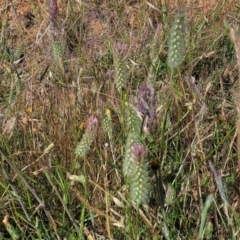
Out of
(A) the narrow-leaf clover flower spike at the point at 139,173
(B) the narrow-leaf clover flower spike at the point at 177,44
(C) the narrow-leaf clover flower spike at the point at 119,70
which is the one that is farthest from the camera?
(C) the narrow-leaf clover flower spike at the point at 119,70

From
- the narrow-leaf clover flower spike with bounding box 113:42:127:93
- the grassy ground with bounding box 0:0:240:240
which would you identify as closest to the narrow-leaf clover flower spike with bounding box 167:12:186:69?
the grassy ground with bounding box 0:0:240:240

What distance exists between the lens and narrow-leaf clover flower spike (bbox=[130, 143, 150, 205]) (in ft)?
3.12

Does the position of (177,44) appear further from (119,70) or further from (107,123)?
(107,123)

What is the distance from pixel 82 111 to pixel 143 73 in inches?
16.4

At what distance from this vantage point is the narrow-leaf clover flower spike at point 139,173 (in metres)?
0.95

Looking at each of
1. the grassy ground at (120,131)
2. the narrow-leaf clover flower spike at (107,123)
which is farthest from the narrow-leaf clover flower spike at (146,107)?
the narrow-leaf clover flower spike at (107,123)

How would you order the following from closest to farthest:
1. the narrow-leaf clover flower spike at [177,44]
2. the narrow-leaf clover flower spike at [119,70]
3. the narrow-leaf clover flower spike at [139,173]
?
the narrow-leaf clover flower spike at [139,173], the narrow-leaf clover flower spike at [177,44], the narrow-leaf clover flower spike at [119,70]

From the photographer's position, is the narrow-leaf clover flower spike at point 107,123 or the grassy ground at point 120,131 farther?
the narrow-leaf clover flower spike at point 107,123

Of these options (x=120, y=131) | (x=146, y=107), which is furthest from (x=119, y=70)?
(x=120, y=131)

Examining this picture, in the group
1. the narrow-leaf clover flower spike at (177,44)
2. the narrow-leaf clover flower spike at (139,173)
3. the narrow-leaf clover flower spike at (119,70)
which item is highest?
the narrow-leaf clover flower spike at (177,44)

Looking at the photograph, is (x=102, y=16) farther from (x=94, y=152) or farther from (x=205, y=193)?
(x=205, y=193)

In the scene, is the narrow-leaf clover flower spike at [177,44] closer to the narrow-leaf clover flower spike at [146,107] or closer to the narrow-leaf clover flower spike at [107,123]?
the narrow-leaf clover flower spike at [146,107]

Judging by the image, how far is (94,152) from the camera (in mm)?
1635

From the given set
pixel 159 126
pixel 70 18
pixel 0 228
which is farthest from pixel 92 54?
pixel 0 228
